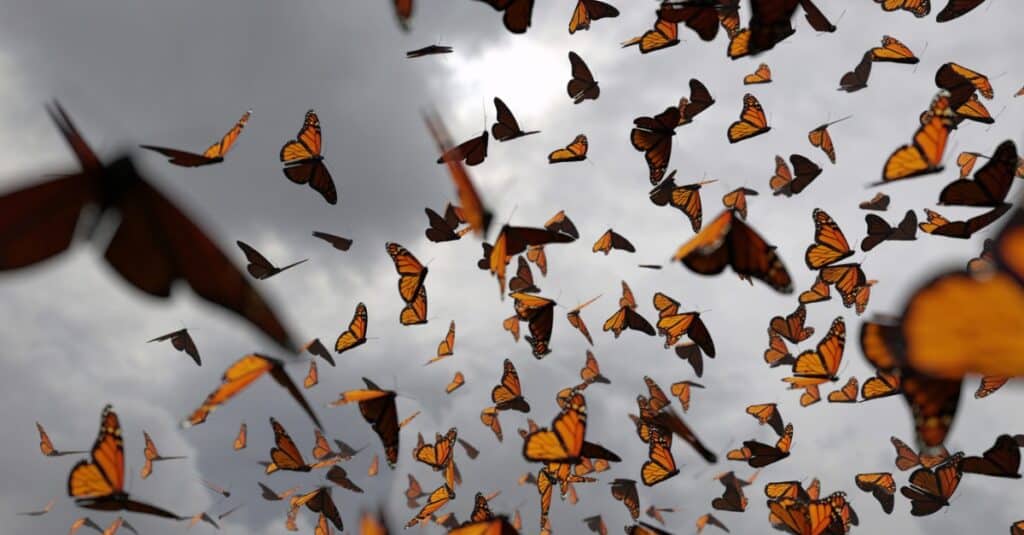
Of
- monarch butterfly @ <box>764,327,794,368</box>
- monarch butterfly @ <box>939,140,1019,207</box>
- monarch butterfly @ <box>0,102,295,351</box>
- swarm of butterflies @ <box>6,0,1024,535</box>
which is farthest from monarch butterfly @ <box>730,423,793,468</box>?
monarch butterfly @ <box>0,102,295,351</box>

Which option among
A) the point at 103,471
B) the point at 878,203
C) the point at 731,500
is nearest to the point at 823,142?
the point at 878,203

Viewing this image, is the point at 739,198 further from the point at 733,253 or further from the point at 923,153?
the point at 733,253

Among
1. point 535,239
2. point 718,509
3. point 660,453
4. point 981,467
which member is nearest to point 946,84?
point 981,467

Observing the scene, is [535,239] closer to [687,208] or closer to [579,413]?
[579,413]

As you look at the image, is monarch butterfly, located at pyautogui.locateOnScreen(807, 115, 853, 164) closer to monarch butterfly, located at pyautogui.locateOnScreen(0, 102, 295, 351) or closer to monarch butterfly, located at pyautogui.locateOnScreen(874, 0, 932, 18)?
monarch butterfly, located at pyautogui.locateOnScreen(874, 0, 932, 18)

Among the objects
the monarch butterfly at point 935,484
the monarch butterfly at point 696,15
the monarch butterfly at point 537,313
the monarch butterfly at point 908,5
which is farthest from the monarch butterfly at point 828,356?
the monarch butterfly at point 696,15
